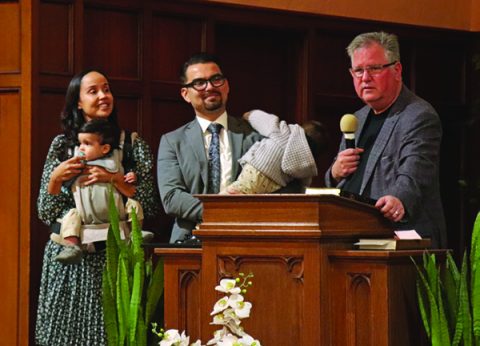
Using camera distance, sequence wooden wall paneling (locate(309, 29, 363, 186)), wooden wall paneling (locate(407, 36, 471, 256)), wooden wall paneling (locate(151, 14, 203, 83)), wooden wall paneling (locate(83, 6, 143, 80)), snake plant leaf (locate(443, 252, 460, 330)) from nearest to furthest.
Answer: snake plant leaf (locate(443, 252, 460, 330)), wooden wall paneling (locate(83, 6, 143, 80)), wooden wall paneling (locate(151, 14, 203, 83)), wooden wall paneling (locate(309, 29, 363, 186)), wooden wall paneling (locate(407, 36, 471, 256))

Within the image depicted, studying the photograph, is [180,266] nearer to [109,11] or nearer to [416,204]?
[416,204]

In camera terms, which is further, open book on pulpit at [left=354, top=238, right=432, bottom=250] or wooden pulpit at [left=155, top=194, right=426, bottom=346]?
open book on pulpit at [left=354, top=238, right=432, bottom=250]

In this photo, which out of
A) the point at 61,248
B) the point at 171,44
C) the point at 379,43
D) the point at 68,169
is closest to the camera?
the point at 379,43

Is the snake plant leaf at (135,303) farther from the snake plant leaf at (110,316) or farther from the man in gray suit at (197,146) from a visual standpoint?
the man in gray suit at (197,146)

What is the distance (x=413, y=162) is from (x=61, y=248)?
1805 millimetres

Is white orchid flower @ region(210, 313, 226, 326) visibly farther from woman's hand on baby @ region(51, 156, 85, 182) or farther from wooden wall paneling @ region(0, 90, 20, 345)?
wooden wall paneling @ region(0, 90, 20, 345)

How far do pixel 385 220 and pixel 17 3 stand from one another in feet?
9.45

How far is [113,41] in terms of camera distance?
6453mm

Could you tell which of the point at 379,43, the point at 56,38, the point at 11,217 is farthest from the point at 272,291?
the point at 56,38

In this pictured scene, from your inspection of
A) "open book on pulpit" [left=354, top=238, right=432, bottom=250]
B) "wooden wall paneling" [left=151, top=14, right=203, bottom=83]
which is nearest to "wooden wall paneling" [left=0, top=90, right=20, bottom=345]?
"wooden wall paneling" [left=151, top=14, right=203, bottom=83]

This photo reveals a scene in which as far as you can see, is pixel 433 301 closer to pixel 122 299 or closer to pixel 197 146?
pixel 122 299

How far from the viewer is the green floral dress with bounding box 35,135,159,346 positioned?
515 centimetres

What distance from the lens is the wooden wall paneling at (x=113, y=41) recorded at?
250 inches

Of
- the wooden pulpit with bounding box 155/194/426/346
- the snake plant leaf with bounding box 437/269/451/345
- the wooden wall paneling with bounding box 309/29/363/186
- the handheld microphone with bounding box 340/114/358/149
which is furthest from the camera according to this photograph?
the wooden wall paneling with bounding box 309/29/363/186
